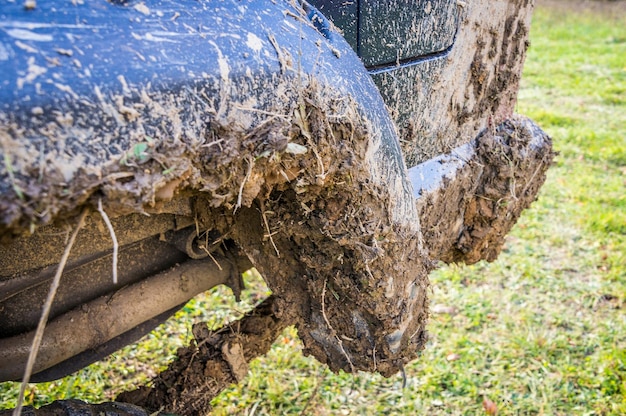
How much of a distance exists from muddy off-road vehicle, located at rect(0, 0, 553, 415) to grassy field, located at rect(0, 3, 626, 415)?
29.8 inches

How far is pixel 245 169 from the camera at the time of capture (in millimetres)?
1023

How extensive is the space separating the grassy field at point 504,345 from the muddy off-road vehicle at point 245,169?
2.49 ft

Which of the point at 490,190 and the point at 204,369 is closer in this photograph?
the point at 204,369

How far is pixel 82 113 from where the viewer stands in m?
0.79

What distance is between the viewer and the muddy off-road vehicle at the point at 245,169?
794 mm

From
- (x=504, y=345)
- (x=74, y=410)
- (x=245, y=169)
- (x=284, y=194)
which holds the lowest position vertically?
(x=504, y=345)

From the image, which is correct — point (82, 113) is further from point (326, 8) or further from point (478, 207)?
point (478, 207)

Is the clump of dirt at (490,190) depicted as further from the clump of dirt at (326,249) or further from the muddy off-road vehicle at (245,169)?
the clump of dirt at (326,249)

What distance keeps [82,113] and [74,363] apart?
3.42 ft

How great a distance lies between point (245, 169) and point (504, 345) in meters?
2.27

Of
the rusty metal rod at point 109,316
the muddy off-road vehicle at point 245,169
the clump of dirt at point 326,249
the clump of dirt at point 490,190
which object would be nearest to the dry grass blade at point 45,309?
the muddy off-road vehicle at point 245,169

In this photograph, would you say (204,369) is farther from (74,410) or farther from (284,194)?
(284,194)

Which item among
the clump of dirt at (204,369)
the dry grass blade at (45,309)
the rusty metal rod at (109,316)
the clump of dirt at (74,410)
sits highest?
the dry grass blade at (45,309)

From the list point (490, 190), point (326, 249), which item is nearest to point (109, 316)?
point (326, 249)
